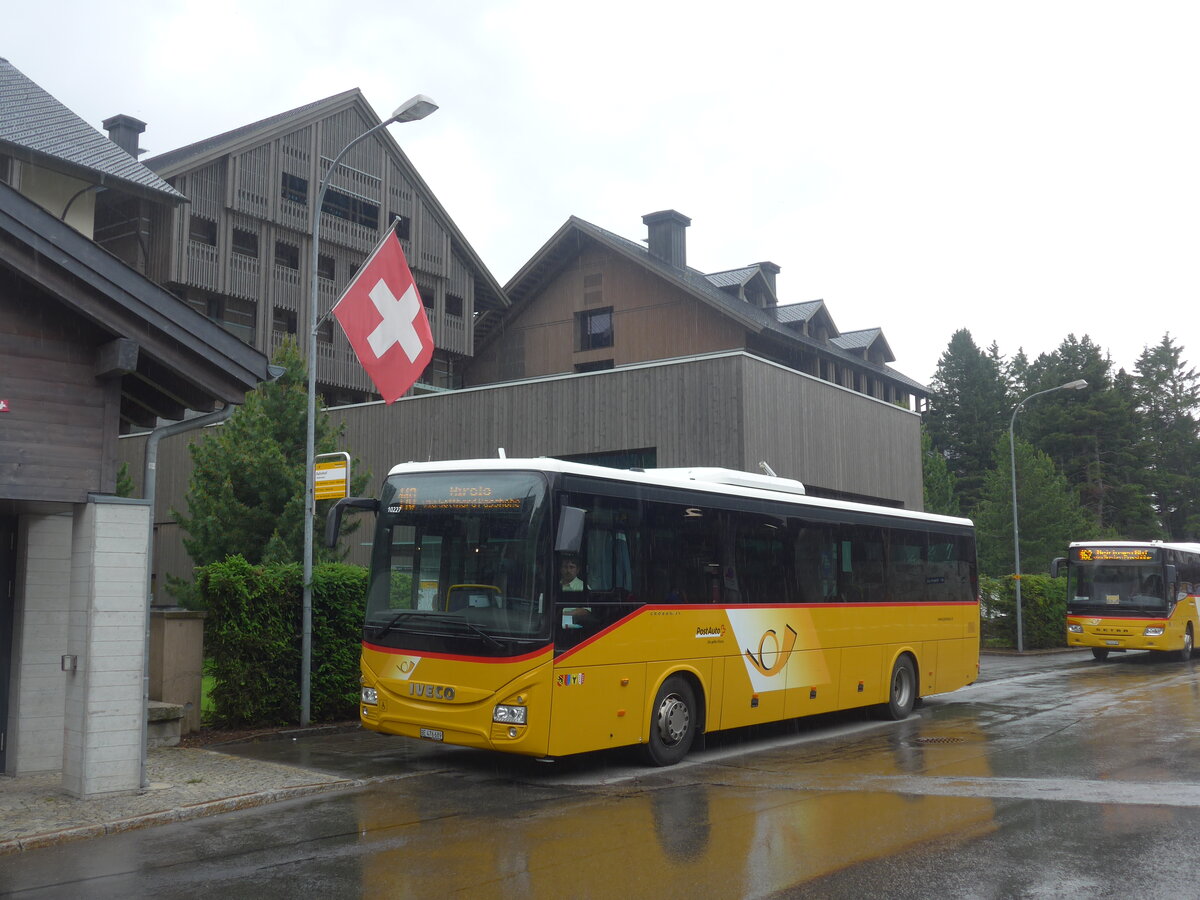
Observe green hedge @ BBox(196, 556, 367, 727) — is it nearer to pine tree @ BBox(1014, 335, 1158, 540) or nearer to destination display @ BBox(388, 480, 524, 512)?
destination display @ BBox(388, 480, 524, 512)

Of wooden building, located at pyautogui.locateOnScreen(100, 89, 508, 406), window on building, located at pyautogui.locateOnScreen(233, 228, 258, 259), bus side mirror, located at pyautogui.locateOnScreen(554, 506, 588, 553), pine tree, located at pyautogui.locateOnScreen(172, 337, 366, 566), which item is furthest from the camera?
window on building, located at pyautogui.locateOnScreen(233, 228, 258, 259)

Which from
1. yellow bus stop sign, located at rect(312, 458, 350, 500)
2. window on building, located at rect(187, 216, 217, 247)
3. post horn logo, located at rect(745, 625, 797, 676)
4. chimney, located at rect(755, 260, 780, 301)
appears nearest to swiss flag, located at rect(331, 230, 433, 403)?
yellow bus stop sign, located at rect(312, 458, 350, 500)

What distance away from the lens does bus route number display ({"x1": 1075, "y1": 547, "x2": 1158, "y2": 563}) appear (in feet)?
94.0

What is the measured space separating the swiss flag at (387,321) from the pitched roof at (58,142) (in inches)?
511

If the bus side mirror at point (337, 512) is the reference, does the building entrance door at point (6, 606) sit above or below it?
below

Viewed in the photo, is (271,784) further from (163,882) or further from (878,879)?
(878,879)

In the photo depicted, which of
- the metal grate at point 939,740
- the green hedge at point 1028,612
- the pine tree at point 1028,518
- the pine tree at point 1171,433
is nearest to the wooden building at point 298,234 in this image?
the green hedge at point 1028,612

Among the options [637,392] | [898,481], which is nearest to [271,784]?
[637,392]

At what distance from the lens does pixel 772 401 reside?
22781 mm

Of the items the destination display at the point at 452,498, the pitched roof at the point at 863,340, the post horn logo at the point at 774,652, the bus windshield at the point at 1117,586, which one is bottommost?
the post horn logo at the point at 774,652

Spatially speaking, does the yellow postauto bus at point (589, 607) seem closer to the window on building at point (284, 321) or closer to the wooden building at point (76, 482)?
the wooden building at point (76, 482)

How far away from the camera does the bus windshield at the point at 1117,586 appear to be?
2856 centimetres

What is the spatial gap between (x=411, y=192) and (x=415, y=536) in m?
36.2

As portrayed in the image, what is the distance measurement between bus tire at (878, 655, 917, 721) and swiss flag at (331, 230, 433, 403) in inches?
313
